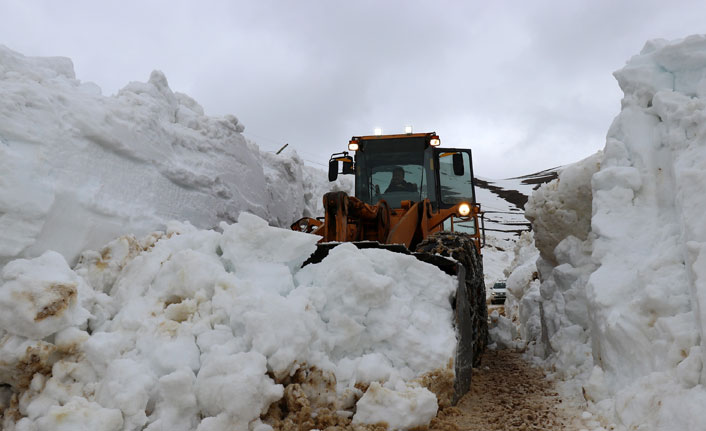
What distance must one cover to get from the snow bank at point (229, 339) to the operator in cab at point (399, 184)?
10.2 feet

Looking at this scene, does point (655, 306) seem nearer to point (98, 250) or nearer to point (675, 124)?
point (675, 124)

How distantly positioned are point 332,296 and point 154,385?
1.10 metres

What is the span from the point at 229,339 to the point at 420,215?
10.7 ft

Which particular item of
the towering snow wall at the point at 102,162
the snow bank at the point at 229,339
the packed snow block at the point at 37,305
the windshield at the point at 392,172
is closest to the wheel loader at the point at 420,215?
the windshield at the point at 392,172

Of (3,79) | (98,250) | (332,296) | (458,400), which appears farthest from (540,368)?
(3,79)

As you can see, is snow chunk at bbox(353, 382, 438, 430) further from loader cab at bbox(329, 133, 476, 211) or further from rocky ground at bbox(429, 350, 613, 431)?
loader cab at bbox(329, 133, 476, 211)

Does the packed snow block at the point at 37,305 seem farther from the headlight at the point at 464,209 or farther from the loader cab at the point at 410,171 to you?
the loader cab at the point at 410,171

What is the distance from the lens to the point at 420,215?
18.6 feet

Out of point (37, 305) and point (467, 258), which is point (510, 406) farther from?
point (37, 305)

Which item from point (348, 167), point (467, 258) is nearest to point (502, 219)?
point (348, 167)

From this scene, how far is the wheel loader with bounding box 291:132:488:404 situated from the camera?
3635mm

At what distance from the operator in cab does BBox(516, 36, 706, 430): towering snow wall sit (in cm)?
236

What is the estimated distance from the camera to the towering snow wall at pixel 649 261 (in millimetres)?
2477

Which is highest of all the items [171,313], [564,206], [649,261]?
[564,206]
